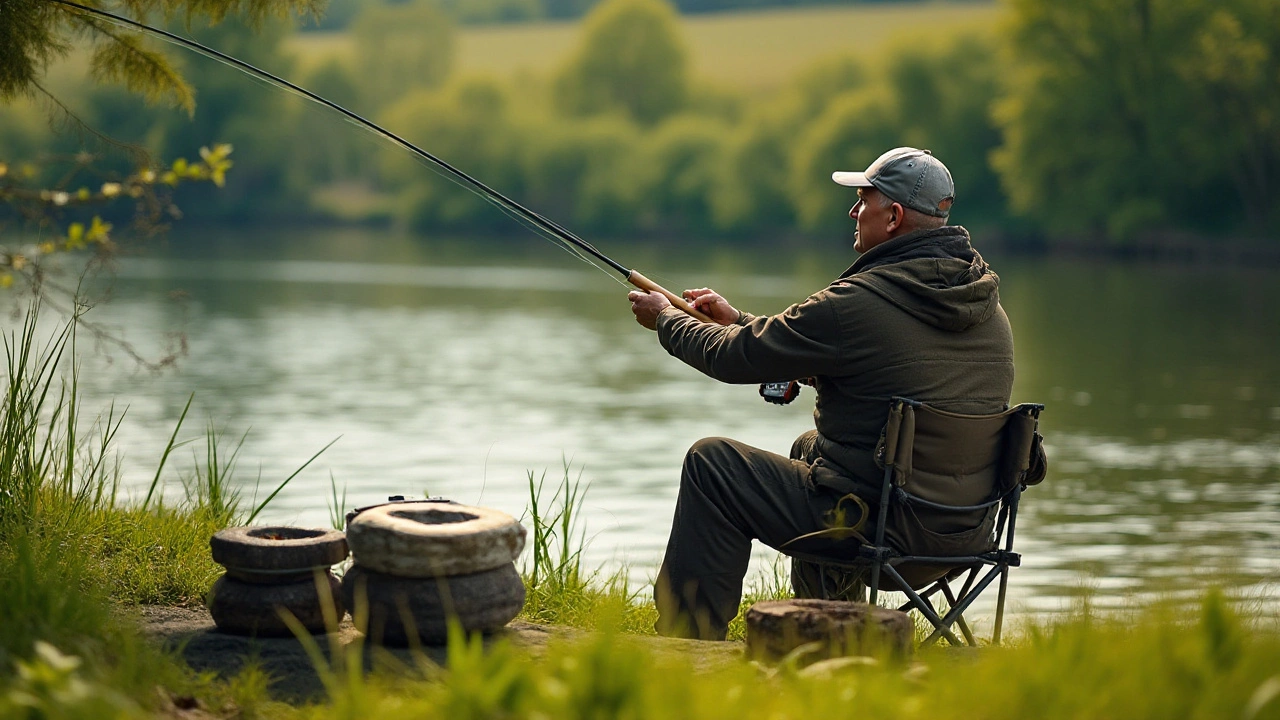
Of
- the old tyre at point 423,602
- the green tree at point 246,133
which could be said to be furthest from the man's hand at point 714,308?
the green tree at point 246,133

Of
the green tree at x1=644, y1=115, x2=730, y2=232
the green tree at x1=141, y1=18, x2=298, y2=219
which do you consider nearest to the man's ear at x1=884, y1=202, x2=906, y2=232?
the green tree at x1=644, y1=115, x2=730, y2=232

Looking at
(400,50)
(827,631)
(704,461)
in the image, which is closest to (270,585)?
(704,461)

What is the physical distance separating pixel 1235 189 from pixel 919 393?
42497 millimetres

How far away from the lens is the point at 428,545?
3.43 m

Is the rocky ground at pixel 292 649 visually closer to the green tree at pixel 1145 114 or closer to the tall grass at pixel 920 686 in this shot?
the tall grass at pixel 920 686

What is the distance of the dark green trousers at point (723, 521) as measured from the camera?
4086mm

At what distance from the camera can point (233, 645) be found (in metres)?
3.61

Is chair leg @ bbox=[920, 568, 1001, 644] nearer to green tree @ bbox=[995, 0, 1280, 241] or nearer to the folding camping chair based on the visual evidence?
the folding camping chair

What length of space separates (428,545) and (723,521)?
0.99m

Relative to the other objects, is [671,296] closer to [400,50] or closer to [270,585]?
[270,585]

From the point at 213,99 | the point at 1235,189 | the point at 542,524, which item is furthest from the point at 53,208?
the point at 213,99

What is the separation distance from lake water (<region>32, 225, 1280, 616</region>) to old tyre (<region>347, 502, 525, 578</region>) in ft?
4.79

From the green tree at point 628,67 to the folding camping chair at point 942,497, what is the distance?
237ft

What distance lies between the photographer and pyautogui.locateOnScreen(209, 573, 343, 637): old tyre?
11.9ft
